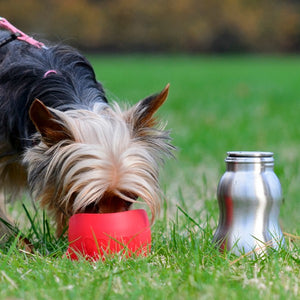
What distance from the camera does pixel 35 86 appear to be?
134 inches

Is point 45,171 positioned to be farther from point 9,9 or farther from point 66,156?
point 9,9

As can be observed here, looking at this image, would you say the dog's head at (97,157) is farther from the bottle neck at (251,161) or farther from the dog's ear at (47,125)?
the bottle neck at (251,161)

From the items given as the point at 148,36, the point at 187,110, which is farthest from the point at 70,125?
the point at 148,36

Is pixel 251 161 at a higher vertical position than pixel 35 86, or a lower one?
lower

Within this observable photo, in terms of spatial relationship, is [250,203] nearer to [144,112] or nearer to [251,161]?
[251,161]

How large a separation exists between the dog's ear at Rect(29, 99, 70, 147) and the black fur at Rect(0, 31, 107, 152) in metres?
0.18

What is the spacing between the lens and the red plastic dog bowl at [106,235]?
2.85 meters

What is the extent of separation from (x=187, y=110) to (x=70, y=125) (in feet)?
22.7

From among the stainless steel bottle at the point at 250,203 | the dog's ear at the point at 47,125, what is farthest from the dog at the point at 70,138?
the stainless steel bottle at the point at 250,203

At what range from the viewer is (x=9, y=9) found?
41312 millimetres

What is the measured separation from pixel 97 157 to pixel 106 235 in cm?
36

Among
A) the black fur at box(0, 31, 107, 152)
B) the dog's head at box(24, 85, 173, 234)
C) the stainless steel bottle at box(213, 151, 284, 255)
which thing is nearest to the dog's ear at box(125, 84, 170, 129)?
the dog's head at box(24, 85, 173, 234)

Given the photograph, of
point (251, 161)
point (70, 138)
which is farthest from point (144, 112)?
point (251, 161)

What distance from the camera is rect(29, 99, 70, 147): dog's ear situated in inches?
115
